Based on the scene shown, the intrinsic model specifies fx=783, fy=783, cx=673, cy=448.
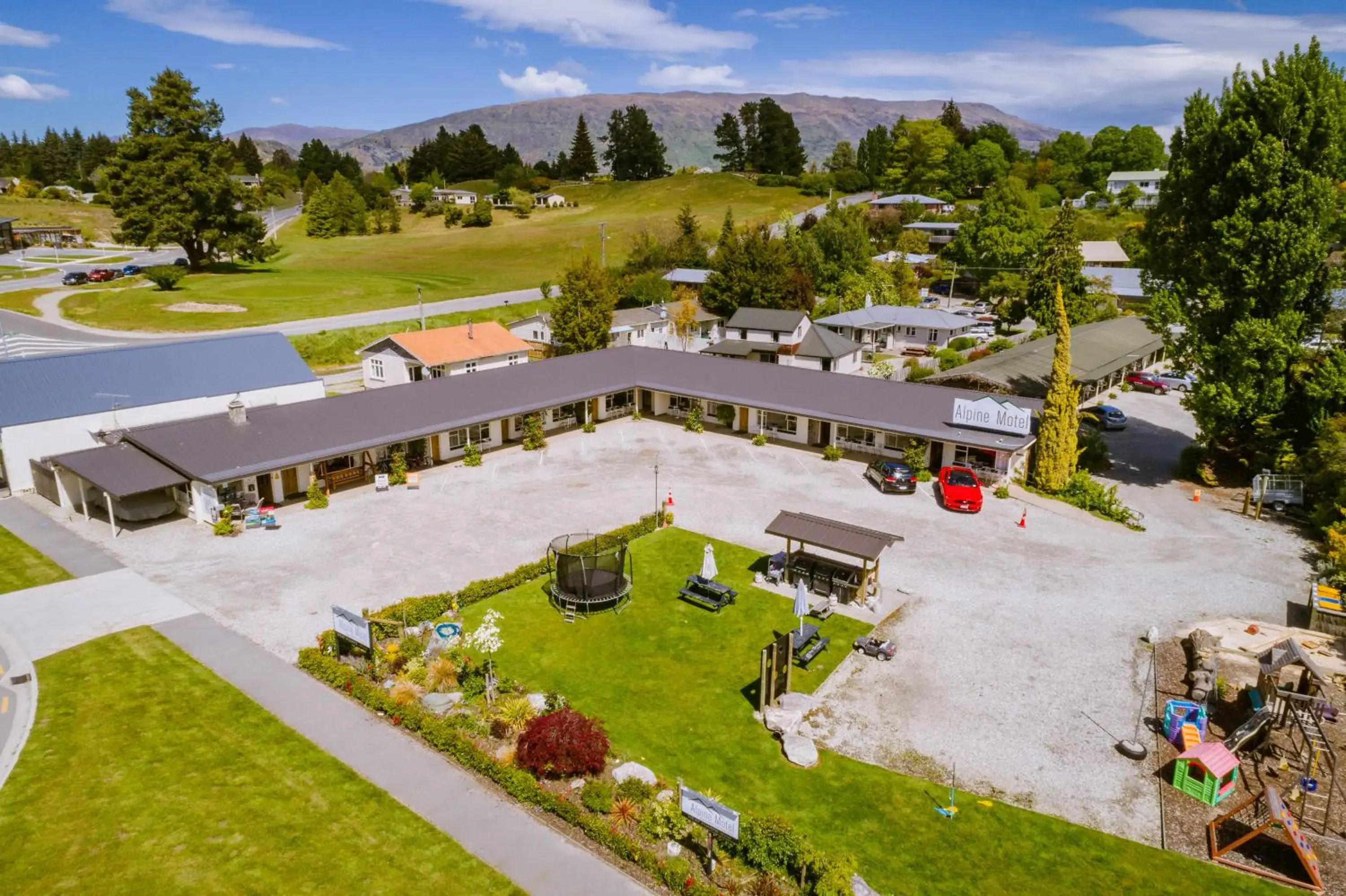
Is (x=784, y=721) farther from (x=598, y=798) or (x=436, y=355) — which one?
Answer: (x=436, y=355)

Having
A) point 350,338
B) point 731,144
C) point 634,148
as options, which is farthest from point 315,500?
point 731,144

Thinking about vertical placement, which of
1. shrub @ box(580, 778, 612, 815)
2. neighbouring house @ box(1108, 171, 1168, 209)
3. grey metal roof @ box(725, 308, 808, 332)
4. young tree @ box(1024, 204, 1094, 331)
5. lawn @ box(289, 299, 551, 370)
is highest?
neighbouring house @ box(1108, 171, 1168, 209)

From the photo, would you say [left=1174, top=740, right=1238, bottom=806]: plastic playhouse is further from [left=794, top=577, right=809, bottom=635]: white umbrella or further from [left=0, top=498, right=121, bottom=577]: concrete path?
[left=0, top=498, right=121, bottom=577]: concrete path

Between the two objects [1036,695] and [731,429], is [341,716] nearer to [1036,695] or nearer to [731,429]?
[1036,695]

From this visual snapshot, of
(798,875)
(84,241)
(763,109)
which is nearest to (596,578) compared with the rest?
(798,875)

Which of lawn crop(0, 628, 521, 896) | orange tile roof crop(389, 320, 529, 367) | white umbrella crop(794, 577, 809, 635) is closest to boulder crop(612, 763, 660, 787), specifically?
lawn crop(0, 628, 521, 896)
